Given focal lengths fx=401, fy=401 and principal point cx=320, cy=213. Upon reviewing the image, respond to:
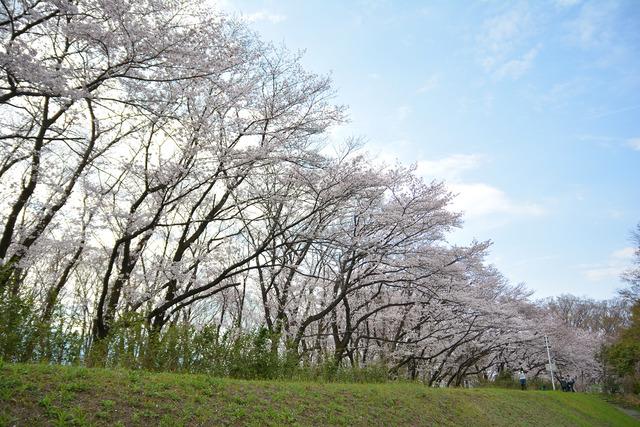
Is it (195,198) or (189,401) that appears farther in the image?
(195,198)

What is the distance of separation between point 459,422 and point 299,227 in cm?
758

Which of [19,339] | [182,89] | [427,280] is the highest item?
[182,89]

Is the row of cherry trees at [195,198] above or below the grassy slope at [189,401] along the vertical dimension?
above

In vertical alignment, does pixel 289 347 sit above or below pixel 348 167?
below

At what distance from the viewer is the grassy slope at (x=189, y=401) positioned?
453 centimetres

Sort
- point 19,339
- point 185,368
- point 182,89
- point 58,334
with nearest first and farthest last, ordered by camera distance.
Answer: point 19,339
point 58,334
point 185,368
point 182,89

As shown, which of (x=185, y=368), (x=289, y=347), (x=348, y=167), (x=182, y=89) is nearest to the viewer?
(x=185, y=368)

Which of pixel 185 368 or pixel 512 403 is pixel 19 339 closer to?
pixel 185 368

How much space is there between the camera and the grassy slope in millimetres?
4527

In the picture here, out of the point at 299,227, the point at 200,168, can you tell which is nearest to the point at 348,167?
the point at 299,227

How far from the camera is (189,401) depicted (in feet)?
18.8

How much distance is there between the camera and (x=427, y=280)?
15.4m

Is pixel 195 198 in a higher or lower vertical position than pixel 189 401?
higher

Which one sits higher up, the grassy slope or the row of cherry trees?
the row of cherry trees
